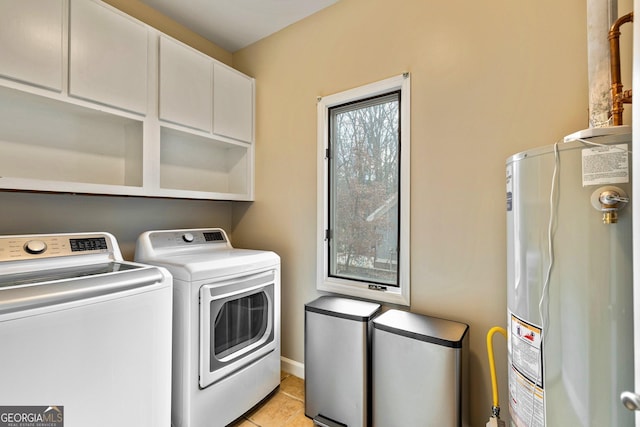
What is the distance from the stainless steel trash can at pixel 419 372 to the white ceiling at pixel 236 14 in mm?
2239

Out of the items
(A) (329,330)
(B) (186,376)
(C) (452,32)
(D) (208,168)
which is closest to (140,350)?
(B) (186,376)

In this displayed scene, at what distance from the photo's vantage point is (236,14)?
2193 mm

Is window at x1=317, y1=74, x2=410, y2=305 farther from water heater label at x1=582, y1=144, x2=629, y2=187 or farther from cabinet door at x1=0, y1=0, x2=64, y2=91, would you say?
cabinet door at x1=0, y1=0, x2=64, y2=91

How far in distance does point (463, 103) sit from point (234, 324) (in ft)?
6.20

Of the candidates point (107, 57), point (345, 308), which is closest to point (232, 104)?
point (107, 57)

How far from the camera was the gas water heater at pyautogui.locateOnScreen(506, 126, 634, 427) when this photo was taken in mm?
829

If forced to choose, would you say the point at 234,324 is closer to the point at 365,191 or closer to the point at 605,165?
the point at 365,191

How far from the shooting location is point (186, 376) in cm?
153

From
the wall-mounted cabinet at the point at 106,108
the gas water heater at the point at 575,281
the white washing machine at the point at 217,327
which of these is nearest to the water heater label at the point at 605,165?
the gas water heater at the point at 575,281

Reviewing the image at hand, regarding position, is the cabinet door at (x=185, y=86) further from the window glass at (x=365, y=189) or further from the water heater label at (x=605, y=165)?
the water heater label at (x=605, y=165)

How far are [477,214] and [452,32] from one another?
1.04 metres

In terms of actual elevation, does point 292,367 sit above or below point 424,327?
below

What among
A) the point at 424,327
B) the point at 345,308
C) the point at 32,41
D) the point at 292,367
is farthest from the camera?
the point at 292,367

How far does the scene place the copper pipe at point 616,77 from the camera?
100cm
